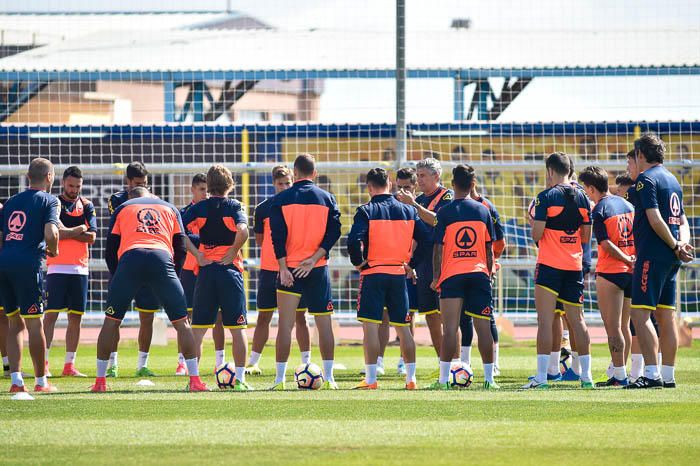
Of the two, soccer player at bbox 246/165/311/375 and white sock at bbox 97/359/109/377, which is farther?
soccer player at bbox 246/165/311/375

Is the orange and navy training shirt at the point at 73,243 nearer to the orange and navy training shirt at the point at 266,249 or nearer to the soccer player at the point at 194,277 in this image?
the soccer player at the point at 194,277

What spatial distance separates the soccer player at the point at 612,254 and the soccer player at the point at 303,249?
108 inches

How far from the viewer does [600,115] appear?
22953 millimetres

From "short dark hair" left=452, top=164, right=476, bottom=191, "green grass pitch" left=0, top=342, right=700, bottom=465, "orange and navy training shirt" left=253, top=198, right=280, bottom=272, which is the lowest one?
"green grass pitch" left=0, top=342, right=700, bottom=465

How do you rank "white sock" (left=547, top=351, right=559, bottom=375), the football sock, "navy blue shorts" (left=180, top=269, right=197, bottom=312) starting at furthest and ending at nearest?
"navy blue shorts" (left=180, top=269, right=197, bottom=312) → the football sock → "white sock" (left=547, top=351, right=559, bottom=375)

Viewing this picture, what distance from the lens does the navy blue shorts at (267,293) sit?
42.8ft

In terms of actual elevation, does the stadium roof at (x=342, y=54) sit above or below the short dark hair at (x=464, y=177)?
above

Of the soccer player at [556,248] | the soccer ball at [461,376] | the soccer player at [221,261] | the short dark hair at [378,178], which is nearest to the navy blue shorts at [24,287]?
the soccer player at [221,261]

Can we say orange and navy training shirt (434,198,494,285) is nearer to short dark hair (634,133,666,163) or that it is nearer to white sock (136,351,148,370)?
short dark hair (634,133,666,163)

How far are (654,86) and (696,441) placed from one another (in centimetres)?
1511

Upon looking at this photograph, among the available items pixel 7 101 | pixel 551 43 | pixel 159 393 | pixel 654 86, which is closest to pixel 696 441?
pixel 159 393

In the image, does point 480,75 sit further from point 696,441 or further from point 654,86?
point 696,441

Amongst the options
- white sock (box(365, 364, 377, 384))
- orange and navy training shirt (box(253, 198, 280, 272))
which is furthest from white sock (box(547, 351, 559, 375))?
orange and navy training shirt (box(253, 198, 280, 272))

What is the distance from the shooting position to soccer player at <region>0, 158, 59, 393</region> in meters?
10.9
